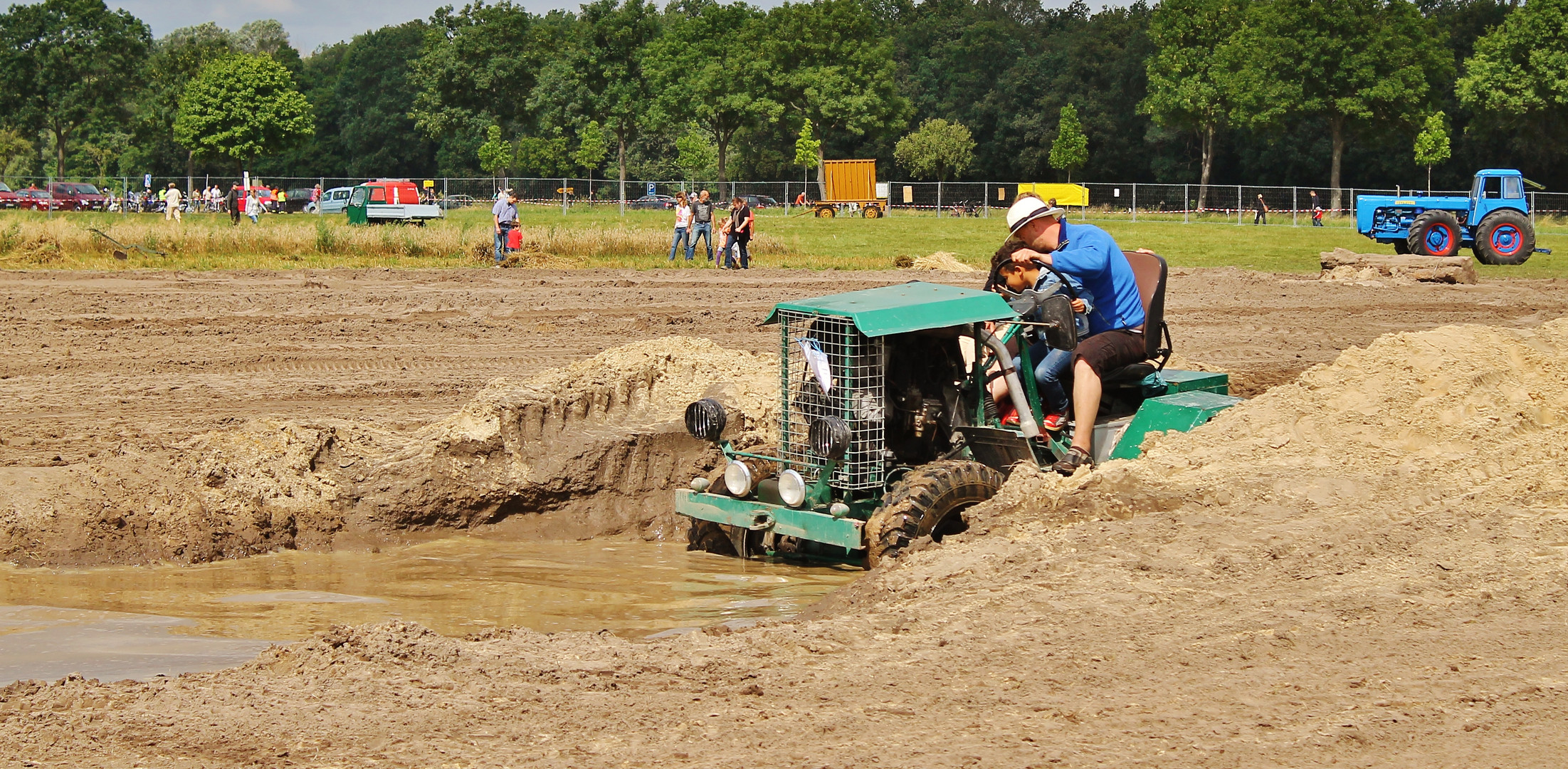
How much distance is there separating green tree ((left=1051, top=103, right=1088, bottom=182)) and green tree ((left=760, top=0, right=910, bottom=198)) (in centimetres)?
837

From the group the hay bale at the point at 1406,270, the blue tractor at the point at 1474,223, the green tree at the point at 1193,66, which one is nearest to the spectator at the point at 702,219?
the hay bale at the point at 1406,270

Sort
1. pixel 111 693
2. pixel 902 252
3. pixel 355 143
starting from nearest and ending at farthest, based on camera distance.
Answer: pixel 111 693 < pixel 902 252 < pixel 355 143

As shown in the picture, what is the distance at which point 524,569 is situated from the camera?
7691 mm

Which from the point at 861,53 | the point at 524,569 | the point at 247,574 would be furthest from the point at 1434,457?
the point at 861,53

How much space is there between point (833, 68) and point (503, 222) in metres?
48.4

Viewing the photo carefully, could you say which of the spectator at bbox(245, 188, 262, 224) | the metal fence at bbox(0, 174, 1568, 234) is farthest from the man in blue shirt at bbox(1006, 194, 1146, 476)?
the metal fence at bbox(0, 174, 1568, 234)

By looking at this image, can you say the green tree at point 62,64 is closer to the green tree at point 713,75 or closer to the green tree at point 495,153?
the green tree at point 495,153

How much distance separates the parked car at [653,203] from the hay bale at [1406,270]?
40.1 meters

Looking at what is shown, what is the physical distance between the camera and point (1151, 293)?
26.7 feet

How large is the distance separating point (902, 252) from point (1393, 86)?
37744 millimetres

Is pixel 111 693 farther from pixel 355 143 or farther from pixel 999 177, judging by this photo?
pixel 355 143

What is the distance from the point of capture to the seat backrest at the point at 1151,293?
797cm

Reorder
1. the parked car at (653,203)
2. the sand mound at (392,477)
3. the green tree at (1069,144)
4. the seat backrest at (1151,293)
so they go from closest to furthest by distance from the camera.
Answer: the sand mound at (392,477) → the seat backrest at (1151,293) → the parked car at (653,203) → the green tree at (1069,144)

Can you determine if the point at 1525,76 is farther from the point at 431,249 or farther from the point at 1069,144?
the point at 431,249
